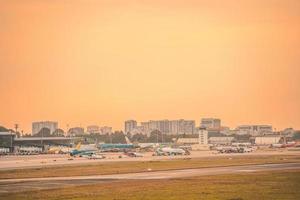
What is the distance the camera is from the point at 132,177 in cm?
7831

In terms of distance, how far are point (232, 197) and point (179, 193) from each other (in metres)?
6.00

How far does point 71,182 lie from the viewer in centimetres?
7206

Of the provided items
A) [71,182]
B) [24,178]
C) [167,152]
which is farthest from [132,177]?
[167,152]

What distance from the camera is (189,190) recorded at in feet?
194

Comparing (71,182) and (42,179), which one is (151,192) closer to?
(71,182)

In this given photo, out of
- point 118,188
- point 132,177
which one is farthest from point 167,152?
point 118,188

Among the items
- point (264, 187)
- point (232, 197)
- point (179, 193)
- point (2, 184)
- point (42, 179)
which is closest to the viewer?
point (232, 197)

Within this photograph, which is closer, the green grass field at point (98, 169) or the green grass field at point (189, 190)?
the green grass field at point (189, 190)

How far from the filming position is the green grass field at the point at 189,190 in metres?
54.0

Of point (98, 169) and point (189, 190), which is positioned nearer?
point (189, 190)

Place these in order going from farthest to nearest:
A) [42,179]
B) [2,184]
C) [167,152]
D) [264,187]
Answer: [167,152] → [42,179] → [2,184] → [264,187]

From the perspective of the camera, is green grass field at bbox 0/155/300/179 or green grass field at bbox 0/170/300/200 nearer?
green grass field at bbox 0/170/300/200

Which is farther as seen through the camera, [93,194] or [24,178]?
[24,178]

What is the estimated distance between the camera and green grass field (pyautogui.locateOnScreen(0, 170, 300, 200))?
54.0 meters
